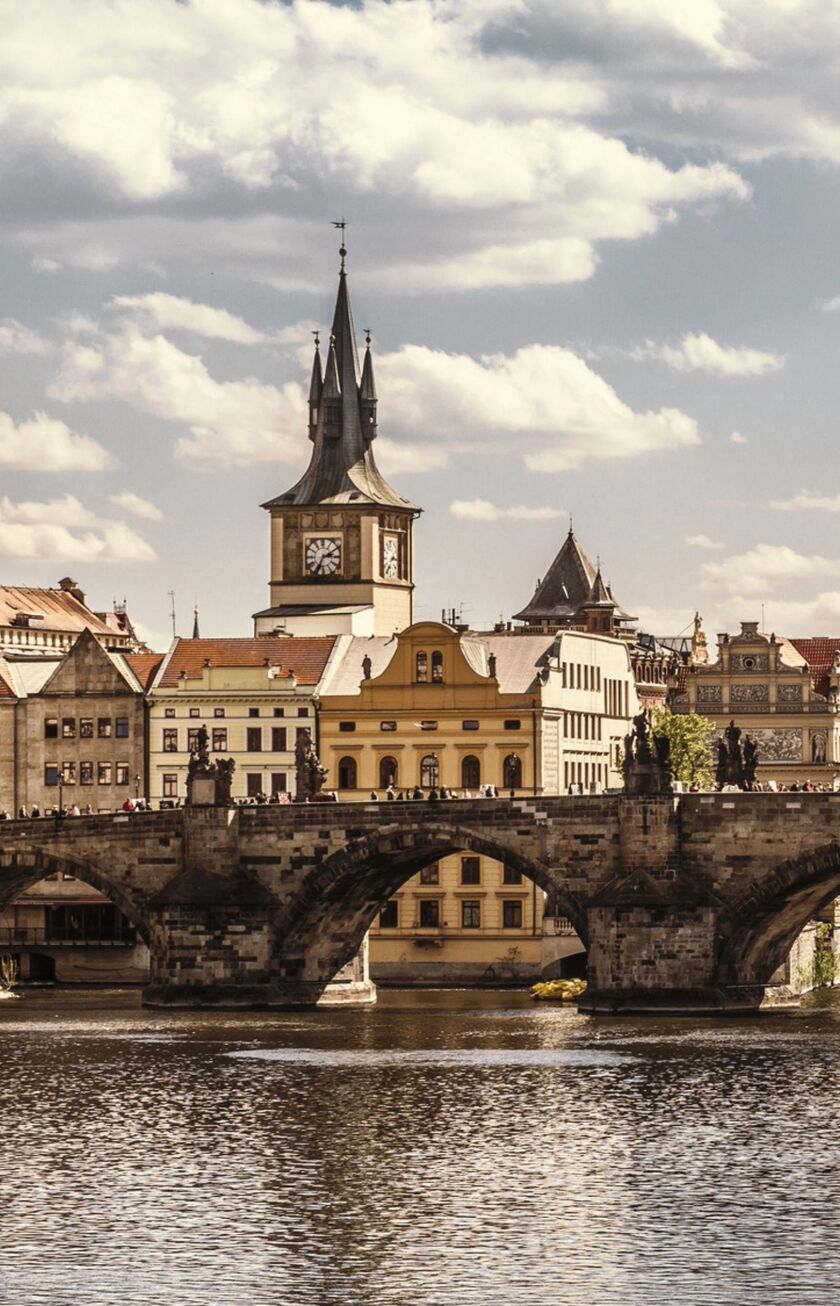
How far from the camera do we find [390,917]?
Answer: 439ft

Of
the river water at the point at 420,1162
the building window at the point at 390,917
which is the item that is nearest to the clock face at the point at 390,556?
the building window at the point at 390,917

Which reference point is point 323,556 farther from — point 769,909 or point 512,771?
point 769,909

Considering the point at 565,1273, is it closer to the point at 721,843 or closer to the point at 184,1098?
the point at 184,1098

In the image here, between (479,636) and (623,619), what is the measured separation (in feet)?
188

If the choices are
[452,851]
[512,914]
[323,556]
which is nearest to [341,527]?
[323,556]

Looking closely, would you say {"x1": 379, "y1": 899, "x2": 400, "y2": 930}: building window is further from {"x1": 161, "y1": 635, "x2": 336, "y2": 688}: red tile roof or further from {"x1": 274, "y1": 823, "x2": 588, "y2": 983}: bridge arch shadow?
{"x1": 274, "y1": 823, "x2": 588, "y2": 983}: bridge arch shadow

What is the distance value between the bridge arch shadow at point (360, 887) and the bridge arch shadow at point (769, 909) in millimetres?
4917

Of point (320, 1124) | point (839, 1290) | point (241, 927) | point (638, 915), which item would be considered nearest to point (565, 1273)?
point (839, 1290)

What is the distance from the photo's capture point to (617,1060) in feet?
308

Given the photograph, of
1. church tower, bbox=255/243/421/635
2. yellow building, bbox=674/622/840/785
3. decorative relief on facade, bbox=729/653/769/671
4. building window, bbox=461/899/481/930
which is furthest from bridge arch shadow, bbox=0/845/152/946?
decorative relief on facade, bbox=729/653/769/671

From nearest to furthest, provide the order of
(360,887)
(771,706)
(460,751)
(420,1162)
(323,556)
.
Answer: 1. (420,1162)
2. (360,887)
3. (460,751)
4. (771,706)
5. (323,556)

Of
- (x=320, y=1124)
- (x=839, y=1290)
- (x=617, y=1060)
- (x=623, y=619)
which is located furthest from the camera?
(x=623, y=619)

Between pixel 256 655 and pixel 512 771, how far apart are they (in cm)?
1266

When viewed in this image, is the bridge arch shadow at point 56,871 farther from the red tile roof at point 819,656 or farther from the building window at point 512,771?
the red tile roof at point 819,656
